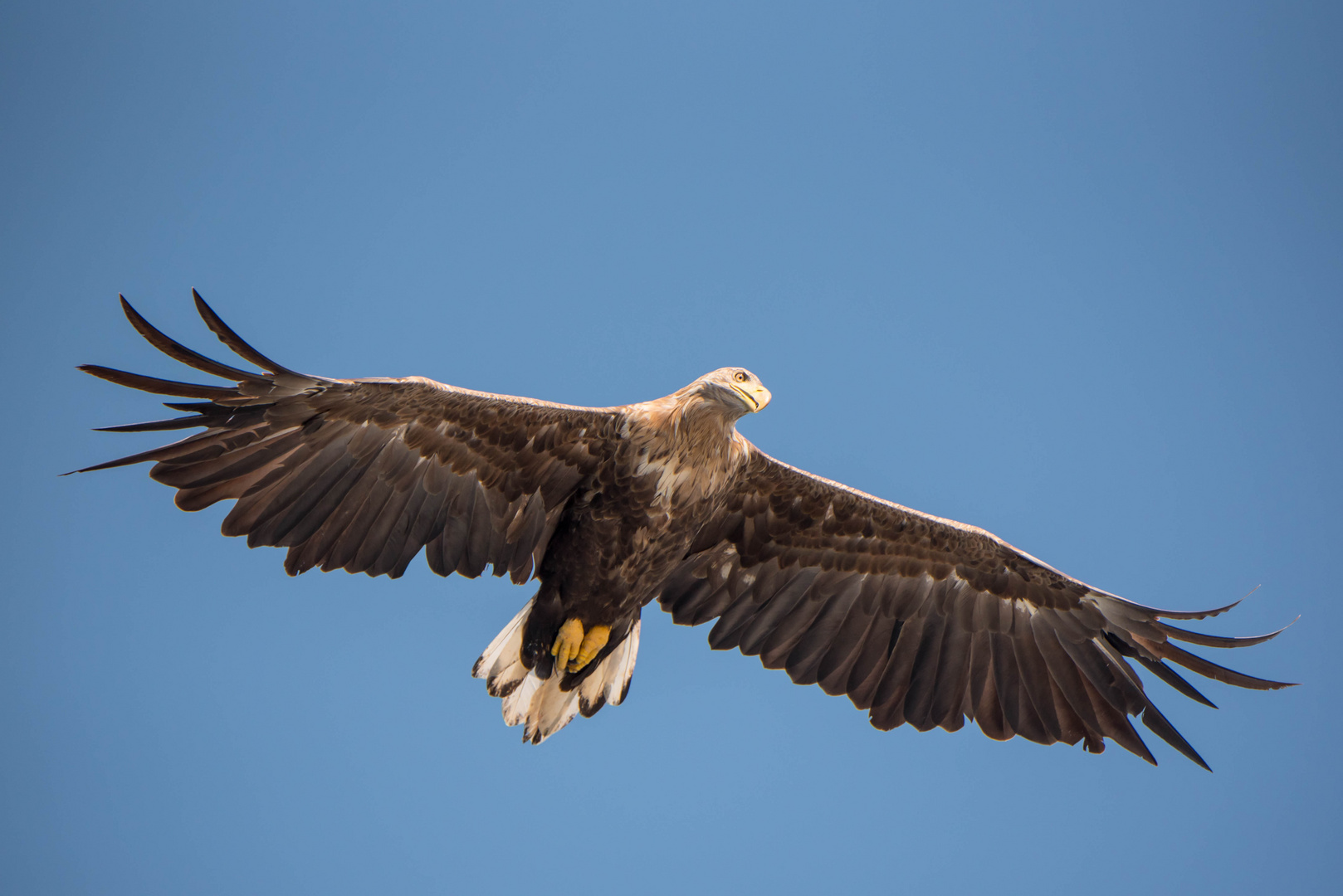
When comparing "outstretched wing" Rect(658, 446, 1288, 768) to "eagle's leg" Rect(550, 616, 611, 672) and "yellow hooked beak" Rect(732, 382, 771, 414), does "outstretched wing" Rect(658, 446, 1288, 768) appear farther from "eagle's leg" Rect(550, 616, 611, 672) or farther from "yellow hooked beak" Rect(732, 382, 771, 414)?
"yellow hooked beak" Rect(732, 382, 771, 414)

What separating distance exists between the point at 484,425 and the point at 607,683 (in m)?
2.05

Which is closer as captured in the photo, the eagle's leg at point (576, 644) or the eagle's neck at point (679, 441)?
the eagle's neck at point (679, 441)

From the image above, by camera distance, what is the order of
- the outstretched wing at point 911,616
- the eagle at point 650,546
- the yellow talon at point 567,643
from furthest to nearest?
the outstretched wing at point 911,616
the yellow talon at point 567,643
the eagle at point 650,546

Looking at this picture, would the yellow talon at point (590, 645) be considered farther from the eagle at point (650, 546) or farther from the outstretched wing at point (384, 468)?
the outstretched wing at point (384, 468)

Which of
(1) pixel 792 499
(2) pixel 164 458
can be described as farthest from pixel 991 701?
(2) pixel 164 458

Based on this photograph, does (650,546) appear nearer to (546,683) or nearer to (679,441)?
(679,441)

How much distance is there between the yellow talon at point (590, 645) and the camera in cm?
685

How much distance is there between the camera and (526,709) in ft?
23.3

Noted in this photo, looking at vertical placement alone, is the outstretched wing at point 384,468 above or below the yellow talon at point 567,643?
above

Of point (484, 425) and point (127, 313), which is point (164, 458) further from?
point (484, 425)

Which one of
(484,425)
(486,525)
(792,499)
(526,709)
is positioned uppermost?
(792,499)

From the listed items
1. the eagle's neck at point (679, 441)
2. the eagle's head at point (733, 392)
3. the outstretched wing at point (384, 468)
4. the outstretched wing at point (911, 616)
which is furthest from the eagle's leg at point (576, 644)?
the eagle's head at point (733, 392)

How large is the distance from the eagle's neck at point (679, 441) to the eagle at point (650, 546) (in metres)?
0.01

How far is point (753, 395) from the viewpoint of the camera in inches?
243
